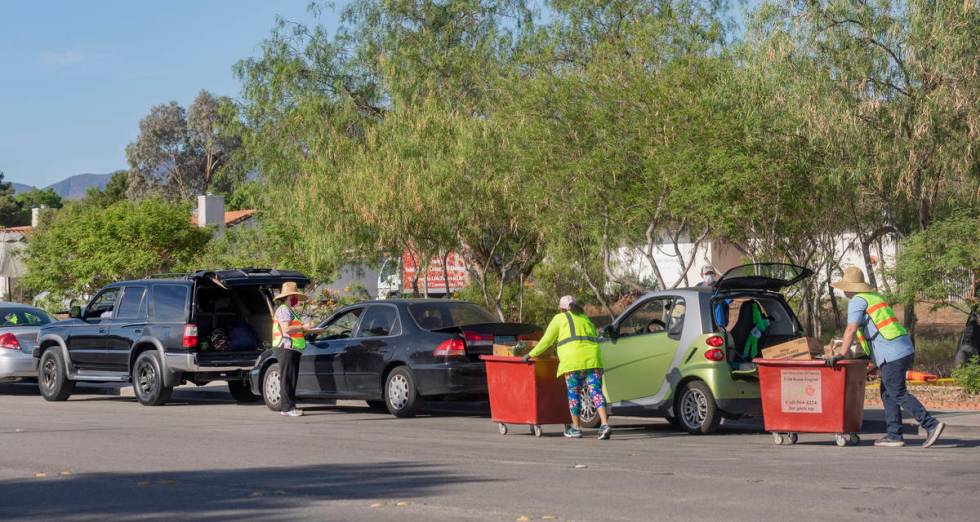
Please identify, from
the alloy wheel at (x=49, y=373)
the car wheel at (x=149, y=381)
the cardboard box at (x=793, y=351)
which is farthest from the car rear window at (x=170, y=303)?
the cardboard box at (x=793, y=351)

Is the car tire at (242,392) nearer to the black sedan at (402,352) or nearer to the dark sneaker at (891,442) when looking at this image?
the black sedan at (402,352)

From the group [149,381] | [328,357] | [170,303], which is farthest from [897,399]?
[149,381]

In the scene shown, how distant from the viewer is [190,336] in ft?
61.6

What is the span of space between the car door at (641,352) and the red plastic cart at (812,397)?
1.47 meters

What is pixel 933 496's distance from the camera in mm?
9039

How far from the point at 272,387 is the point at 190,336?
5.21 feet

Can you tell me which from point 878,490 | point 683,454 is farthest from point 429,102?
point 878,490

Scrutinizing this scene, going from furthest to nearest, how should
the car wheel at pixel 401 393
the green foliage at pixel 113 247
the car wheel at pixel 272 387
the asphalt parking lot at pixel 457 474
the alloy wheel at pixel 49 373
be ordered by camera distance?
the green foliage at pixel 113 247 < the alloy wheel at pixel 49 373 < the car wheel at pixel 272 387 < the car wheel at pixel 401 393 < the asphalt parking lot at pixel 457 474

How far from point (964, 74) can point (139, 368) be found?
13.4 m

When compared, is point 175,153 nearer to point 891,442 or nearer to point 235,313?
point 235,313

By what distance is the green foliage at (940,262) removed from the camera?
60.4ft

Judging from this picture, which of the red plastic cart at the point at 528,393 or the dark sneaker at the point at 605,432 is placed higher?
the red plastic cart at the point at 528,393

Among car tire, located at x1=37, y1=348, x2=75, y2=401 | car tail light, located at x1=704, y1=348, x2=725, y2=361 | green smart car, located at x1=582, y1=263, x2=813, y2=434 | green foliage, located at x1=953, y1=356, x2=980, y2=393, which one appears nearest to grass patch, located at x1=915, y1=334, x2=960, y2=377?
green foliage, located at x1=953, y1=356, x2=980, y2=393

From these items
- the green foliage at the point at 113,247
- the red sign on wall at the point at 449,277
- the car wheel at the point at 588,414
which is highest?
the green foliage at the point at 113,247
